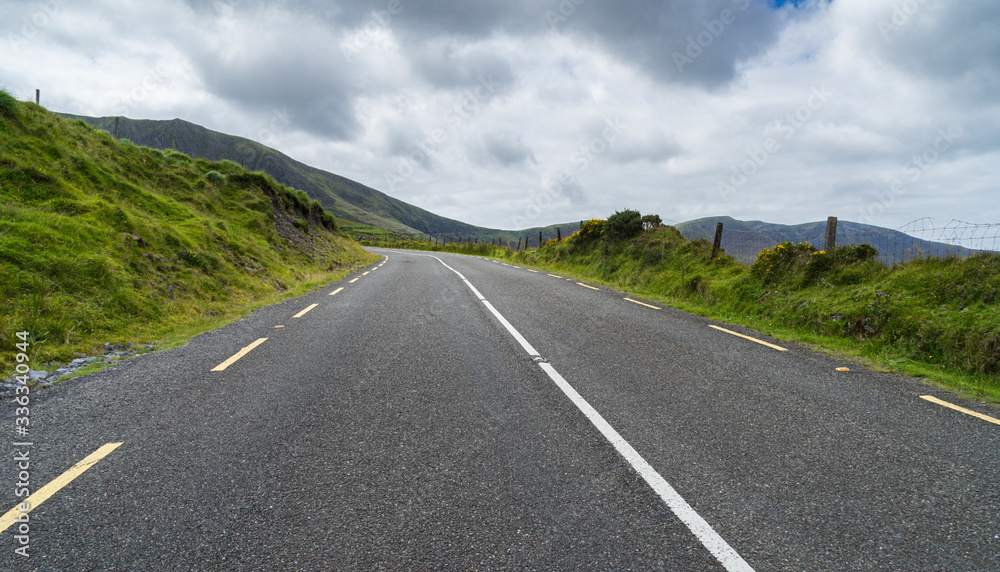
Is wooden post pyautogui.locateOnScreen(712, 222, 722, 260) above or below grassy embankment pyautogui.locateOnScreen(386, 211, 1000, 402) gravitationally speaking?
above

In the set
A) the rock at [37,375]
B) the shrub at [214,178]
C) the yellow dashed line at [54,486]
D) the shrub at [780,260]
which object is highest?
the shrub at [214,178]

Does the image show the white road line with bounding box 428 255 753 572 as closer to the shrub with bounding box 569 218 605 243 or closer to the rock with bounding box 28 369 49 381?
the rock with bounding box 28 369 49 381

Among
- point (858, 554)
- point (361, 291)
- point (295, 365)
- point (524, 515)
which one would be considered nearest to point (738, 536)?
point (858, 554)

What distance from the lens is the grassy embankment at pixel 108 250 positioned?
5.88 m

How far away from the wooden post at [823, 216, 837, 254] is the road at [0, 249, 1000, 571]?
5686mm

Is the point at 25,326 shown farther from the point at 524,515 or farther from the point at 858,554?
the point at 858,554

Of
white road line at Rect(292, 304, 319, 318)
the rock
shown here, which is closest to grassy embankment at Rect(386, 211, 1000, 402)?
white road line at Rect(292, 304, 319, 318)

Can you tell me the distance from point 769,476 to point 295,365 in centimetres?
482

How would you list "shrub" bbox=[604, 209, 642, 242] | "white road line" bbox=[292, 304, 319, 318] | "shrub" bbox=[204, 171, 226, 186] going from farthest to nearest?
"shrub" bbox=[604, 209, 642, 242] < "shrub" bbox=[204, 171, 226, 186] < "white road line" bbox=[292, 304, 319, 318]

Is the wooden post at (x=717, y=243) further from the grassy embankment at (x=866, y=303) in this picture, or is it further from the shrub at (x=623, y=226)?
the shrub at (x=623, y=226)

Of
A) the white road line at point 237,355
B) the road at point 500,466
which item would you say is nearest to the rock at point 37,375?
the road at point 500,466

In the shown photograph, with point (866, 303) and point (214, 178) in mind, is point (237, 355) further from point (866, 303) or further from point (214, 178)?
point (214, 178)

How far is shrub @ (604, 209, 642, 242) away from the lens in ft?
64.4

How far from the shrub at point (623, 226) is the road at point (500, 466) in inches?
574
